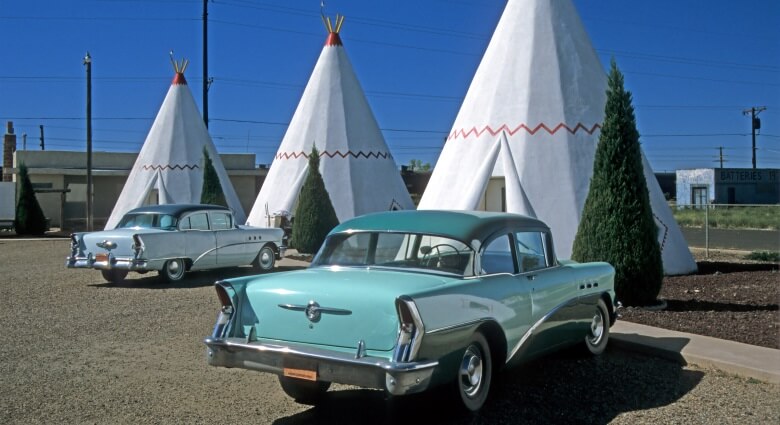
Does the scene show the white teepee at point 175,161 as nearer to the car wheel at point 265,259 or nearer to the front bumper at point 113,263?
the car wheel at point 265,259

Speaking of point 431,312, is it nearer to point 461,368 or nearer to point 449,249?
point 461,368

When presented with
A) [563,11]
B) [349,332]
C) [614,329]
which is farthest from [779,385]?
[563,11]

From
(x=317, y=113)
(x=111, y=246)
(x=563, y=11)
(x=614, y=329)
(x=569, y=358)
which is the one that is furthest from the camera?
(x=317, y=113)

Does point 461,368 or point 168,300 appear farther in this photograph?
point 168,300

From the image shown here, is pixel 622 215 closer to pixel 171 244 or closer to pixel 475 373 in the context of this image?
pixel 475 373

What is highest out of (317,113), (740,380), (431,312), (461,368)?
(317,113)

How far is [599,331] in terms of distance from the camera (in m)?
5.98

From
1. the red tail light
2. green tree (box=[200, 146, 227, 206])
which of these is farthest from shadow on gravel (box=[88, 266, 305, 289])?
green tree (box=[200, 146, 227, 206])

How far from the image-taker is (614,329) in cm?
692

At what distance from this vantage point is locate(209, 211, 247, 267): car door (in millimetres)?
11934

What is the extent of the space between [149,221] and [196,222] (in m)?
0.70

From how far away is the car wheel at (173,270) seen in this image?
11211mm

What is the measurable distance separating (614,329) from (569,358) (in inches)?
51.2

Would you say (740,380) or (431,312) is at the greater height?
(431,312)
